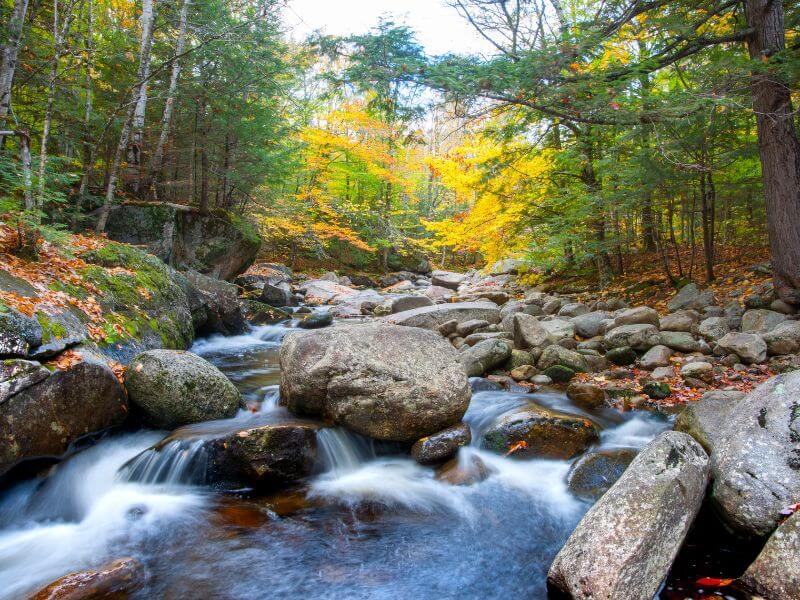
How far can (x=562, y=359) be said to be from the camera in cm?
727

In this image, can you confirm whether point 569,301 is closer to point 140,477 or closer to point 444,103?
point 444,103

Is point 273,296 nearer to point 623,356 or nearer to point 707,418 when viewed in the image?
point 623,356

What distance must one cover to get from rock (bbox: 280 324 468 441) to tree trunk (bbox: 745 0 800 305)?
5.81 metres

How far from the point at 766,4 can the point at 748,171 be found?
4.38 metres

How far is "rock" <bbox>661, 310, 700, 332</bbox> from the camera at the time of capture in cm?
762

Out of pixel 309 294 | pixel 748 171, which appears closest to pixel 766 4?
pixel 748 171

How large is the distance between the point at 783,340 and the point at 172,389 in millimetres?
7885

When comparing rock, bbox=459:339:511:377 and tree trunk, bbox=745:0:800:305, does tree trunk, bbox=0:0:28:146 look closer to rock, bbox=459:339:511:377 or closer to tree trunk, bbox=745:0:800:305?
rock, bbox=459:339:511:377

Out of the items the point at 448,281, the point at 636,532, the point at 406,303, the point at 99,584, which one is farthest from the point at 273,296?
the point at 636,532

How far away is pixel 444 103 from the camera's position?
646 centimetres

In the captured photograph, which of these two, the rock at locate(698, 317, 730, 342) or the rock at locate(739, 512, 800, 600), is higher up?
the rock at locate(698, 317, 730, 342)

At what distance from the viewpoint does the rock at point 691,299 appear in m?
8.38

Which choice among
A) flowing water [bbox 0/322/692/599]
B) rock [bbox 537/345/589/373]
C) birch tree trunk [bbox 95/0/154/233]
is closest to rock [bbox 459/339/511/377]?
rock [bbox 537/345/589/373]

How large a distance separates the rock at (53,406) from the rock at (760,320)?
877 cm
